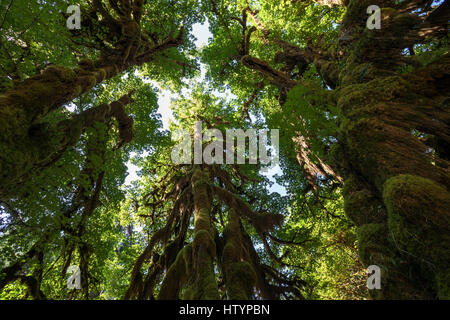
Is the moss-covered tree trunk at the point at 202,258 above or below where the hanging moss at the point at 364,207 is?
below

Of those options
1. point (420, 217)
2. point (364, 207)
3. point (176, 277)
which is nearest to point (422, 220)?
point (420, 217)

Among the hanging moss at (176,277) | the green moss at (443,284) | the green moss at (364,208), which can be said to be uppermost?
the green moss at (364,208)

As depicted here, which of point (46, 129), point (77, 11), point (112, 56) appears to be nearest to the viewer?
point (46, 129)

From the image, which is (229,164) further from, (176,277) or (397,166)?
(397,166)

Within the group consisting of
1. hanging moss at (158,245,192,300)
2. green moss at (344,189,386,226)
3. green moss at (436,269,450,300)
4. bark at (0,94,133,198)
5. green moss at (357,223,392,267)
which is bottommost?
hanging moss at (158,245,192,300)

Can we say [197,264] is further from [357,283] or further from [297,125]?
[357,283]

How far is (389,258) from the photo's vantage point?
285cm

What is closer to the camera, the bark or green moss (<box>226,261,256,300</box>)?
the bark

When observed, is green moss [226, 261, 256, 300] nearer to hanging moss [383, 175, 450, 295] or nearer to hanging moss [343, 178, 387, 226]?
hanging moss [343, 178, 387, 226]

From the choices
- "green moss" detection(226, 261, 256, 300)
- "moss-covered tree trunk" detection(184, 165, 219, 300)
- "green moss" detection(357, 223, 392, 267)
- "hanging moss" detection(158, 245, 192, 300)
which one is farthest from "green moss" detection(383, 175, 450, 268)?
"hanging moss" detection(158, 245, 192, 300)

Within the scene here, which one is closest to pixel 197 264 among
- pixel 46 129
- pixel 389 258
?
pixel 389 258

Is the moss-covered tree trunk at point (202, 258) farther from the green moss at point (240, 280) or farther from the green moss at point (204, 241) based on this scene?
the green moss at point (240, 280)

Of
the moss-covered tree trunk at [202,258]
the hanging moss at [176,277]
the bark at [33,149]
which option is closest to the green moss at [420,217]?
the moss-covered tree trunk at [202,258]
